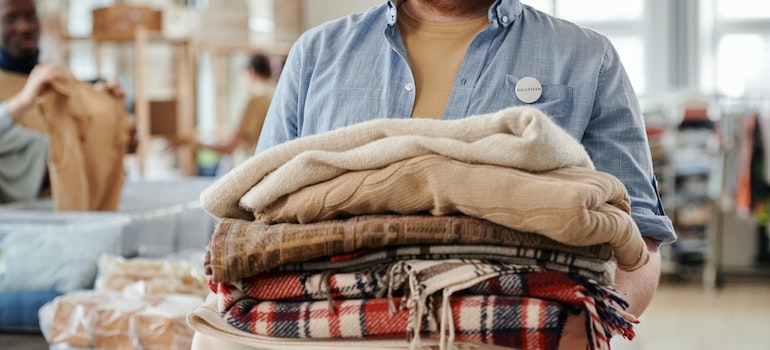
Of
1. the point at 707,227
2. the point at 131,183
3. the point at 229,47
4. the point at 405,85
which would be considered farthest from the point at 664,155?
the point at 405,85

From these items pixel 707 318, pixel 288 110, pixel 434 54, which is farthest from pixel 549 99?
pixel 707 318

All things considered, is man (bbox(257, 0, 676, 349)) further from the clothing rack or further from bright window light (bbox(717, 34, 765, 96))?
bright window light (bbox(717, 34, 765, 96))

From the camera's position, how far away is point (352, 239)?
2.64 feet

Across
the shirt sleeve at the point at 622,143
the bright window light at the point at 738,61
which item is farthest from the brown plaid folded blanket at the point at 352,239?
the bright window light at the point at 738,61

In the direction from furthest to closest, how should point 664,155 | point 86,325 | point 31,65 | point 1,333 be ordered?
point 664,155 → point 31,65 → point 1,333 → point 86,325

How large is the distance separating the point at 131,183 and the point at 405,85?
234cm

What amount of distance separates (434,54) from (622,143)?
248 mm

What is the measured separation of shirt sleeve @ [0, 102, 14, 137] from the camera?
8.21ft

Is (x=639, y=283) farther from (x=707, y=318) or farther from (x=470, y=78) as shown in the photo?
(x=707, y=318)

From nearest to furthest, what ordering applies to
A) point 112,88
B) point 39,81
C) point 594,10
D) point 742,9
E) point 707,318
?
point 39,81 < point 112,88 < point 707,318 < point 742,9 < point 594,10

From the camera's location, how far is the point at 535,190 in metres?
0.77

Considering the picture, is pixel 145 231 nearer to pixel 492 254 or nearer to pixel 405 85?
pixel 405 85

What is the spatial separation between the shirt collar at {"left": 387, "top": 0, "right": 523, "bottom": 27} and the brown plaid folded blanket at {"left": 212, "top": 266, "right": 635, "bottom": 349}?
0.43 meters

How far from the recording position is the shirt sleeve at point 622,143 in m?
1.10
